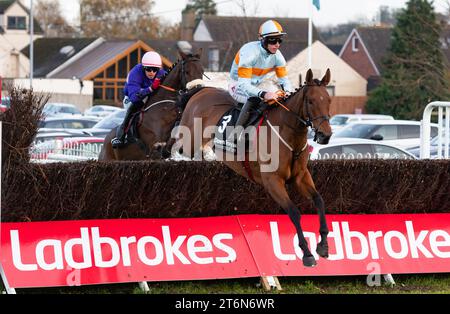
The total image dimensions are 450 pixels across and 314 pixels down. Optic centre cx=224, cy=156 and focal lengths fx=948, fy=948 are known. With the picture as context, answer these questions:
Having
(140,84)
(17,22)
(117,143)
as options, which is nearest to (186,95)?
(140,84)

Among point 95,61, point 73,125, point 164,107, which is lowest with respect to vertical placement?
point 73,125

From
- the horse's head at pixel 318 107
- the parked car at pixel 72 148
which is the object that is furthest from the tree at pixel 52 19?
the horse's head at pixel 318 107

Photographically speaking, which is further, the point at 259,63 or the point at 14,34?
the point at 14,34

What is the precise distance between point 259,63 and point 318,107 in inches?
62.9

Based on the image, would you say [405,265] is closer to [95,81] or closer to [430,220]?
[430,220]

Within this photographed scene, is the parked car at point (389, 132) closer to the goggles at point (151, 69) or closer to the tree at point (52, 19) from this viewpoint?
the goggles at point (151, 69)

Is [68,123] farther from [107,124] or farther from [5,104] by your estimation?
[5,104]

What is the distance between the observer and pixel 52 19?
112062 millimetres

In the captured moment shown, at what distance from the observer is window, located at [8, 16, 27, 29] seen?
88562mm

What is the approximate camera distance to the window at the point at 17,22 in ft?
291

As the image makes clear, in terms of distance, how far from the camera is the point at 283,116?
10.9 m

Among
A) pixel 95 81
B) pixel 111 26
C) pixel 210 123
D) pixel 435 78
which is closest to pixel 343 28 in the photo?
pixel 111 26

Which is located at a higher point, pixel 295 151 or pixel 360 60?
pixel 360 60
